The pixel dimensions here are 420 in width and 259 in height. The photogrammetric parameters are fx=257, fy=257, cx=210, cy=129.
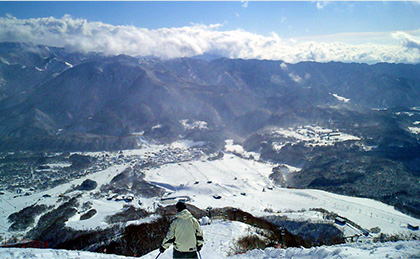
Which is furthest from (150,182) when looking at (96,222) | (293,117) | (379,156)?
(293,117)

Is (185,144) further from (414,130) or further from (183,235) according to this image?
(183,235)

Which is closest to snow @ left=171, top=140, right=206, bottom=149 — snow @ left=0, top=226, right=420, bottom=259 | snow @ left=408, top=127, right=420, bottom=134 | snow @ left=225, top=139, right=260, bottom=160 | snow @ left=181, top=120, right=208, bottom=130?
snow @ left=225, top=139, right=260, bottom=160

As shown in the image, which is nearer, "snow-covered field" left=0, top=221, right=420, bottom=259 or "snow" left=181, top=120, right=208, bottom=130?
"snow-covered field" left=0, top=221, right=420, bottom=259

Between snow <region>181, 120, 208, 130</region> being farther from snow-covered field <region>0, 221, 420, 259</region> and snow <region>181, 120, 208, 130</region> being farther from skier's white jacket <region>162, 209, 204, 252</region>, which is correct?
skier's white jacket <region>162, 209, 204, 252</region>

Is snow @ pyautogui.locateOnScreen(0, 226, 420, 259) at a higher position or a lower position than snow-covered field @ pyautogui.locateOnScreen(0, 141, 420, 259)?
higher

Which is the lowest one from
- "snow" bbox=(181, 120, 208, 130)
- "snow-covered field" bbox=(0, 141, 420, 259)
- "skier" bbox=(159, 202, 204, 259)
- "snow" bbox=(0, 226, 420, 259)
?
"snow-covered field" bbox=(0, 141, 420, 259)

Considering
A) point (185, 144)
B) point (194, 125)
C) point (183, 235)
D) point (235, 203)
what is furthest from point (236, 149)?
point (183, 235)
